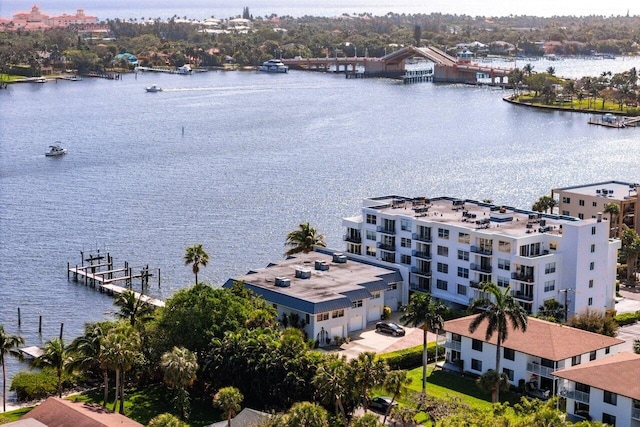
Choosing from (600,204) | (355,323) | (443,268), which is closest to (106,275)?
(355,323)

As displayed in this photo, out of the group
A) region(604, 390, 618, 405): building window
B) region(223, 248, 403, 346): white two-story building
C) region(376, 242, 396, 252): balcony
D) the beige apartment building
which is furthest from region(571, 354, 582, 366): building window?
the beige apartment building

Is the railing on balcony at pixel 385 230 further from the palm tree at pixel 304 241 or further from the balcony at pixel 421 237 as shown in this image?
the palm tree at pixel 304 241

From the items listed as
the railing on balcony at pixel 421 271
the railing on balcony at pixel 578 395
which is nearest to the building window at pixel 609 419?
the railing on balcony at pixel 578 395

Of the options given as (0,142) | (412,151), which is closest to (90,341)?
(412,151)

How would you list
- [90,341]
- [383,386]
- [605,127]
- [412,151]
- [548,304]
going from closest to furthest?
[383,386] → [90,341] → [548,304] → [412,151] → [605,127]

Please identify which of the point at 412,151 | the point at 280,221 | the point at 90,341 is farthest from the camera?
the point at 412,151

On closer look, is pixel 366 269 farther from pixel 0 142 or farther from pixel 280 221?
pixel 0 142

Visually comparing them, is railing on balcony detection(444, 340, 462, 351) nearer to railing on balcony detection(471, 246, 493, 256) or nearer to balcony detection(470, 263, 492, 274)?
balcony detection(470, 263, 492, 274)

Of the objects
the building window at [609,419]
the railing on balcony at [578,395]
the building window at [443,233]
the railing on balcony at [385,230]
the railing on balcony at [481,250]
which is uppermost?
the building window at [443,233]
